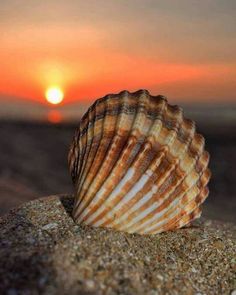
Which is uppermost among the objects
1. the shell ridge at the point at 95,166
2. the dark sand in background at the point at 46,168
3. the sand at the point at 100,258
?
the shell ridge at the point at 95,166

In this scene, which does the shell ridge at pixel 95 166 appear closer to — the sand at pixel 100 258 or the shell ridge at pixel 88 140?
the shell ridge at pixel 88 140

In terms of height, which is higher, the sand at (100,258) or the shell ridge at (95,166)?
the shell ridge at (95,166)

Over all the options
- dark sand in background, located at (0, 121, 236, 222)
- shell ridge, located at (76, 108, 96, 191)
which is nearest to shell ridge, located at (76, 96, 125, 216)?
→ shell ridge, located at (76, 108, 96, 191)

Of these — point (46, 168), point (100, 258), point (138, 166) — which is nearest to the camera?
point (100, 258)

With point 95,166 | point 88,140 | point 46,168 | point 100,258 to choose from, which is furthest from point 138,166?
point 46,168

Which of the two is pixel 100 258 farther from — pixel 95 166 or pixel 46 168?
pixel 46 168

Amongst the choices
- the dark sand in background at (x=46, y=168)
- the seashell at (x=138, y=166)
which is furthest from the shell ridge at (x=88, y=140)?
the dark sand in background at (x=46, y=168)
